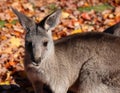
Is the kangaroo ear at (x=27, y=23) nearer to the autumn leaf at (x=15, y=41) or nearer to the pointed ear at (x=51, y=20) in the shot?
the pointed ear at (x=51, y=20)

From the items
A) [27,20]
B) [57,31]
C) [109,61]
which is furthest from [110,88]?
[57,31]

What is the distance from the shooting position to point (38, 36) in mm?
5051

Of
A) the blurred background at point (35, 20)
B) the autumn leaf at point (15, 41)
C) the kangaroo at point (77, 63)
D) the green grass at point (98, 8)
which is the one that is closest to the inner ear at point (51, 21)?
the kangaroo at point (77, 63)

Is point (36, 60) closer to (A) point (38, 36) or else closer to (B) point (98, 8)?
(A) point (38, 36)

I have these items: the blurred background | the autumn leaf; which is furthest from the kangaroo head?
the autumn leaf

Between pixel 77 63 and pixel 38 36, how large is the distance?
2.38 feet

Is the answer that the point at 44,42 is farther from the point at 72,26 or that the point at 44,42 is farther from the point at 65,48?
the point at 72,26

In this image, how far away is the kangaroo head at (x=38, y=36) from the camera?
16.3 ft

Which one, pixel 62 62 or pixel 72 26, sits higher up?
pixel 62 62

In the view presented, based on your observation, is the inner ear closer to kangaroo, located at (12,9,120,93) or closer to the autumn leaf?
kangaroo, located at (12,9,120,93)

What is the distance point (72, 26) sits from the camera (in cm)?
761

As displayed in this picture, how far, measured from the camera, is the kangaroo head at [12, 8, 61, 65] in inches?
195

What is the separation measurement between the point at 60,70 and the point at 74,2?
352 centimetres

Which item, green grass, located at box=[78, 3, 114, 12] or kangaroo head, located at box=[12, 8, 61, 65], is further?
green grass, located at box=[78, 3, 114, 12]
